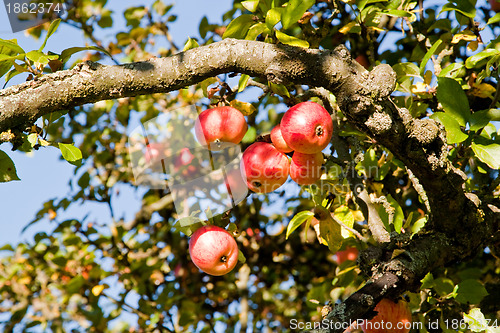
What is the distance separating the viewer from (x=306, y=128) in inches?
46.5

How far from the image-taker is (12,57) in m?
1.08

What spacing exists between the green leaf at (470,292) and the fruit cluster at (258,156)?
55 centimetres

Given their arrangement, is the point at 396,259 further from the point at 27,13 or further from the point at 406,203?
the point at 27,13

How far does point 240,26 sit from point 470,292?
1.04 metres

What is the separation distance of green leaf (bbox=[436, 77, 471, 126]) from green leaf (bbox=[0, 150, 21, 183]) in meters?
1.13

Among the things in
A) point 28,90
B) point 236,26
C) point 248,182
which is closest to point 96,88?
point 28,90

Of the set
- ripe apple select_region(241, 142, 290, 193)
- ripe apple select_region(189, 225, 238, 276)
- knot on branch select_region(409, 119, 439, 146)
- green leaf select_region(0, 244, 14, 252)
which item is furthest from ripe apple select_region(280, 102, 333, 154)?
green leaf select_region(0, 244, 14, 252)

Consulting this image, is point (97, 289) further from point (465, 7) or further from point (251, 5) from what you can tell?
point (465, 7)

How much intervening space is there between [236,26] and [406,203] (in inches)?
47.8

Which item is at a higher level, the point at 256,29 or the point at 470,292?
the point at 256,29

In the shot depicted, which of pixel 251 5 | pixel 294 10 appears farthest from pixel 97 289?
pixel 294 10

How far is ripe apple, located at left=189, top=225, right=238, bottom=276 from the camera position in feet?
4.20

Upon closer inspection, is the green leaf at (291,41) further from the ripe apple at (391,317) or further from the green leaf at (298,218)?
the ripe apple at (391,317)

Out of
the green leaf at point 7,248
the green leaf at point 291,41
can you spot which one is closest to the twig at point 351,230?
the green leaf at point 291,41
